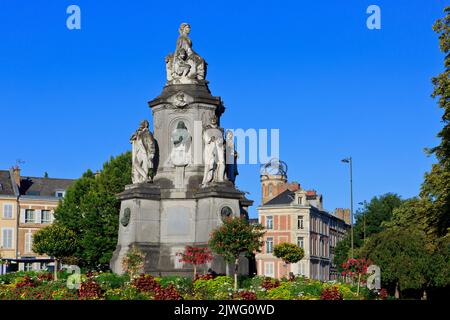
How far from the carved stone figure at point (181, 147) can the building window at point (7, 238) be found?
190 feet

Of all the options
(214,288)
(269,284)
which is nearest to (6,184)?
(269,284)

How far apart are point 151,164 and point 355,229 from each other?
6088 cm

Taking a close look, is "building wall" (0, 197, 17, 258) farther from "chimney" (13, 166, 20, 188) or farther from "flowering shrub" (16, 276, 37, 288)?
"flowering shrub" (16, 276, 37, 288)

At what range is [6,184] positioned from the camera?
94.5 metres

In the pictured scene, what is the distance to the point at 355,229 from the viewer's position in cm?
9588

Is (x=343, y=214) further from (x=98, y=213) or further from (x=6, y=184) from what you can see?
(x=98, y=213)

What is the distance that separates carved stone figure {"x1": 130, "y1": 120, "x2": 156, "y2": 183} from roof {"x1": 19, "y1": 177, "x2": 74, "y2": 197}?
59589 mm

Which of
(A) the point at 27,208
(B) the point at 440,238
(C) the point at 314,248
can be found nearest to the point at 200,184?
(B) the point at 440,238

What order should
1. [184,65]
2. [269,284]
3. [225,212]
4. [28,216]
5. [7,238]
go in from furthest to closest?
[28,216] < [7,238] < [184,65] < [225,212] < [269,284]

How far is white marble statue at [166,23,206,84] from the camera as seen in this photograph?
39.3 metres

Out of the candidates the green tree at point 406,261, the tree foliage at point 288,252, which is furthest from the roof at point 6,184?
the green tree at point 406,261

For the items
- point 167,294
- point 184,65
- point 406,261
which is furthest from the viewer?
point 406,261

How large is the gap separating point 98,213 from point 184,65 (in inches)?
973

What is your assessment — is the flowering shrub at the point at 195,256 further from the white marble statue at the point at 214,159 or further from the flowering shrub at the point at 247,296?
the flowering shrub at the point at 247,296
